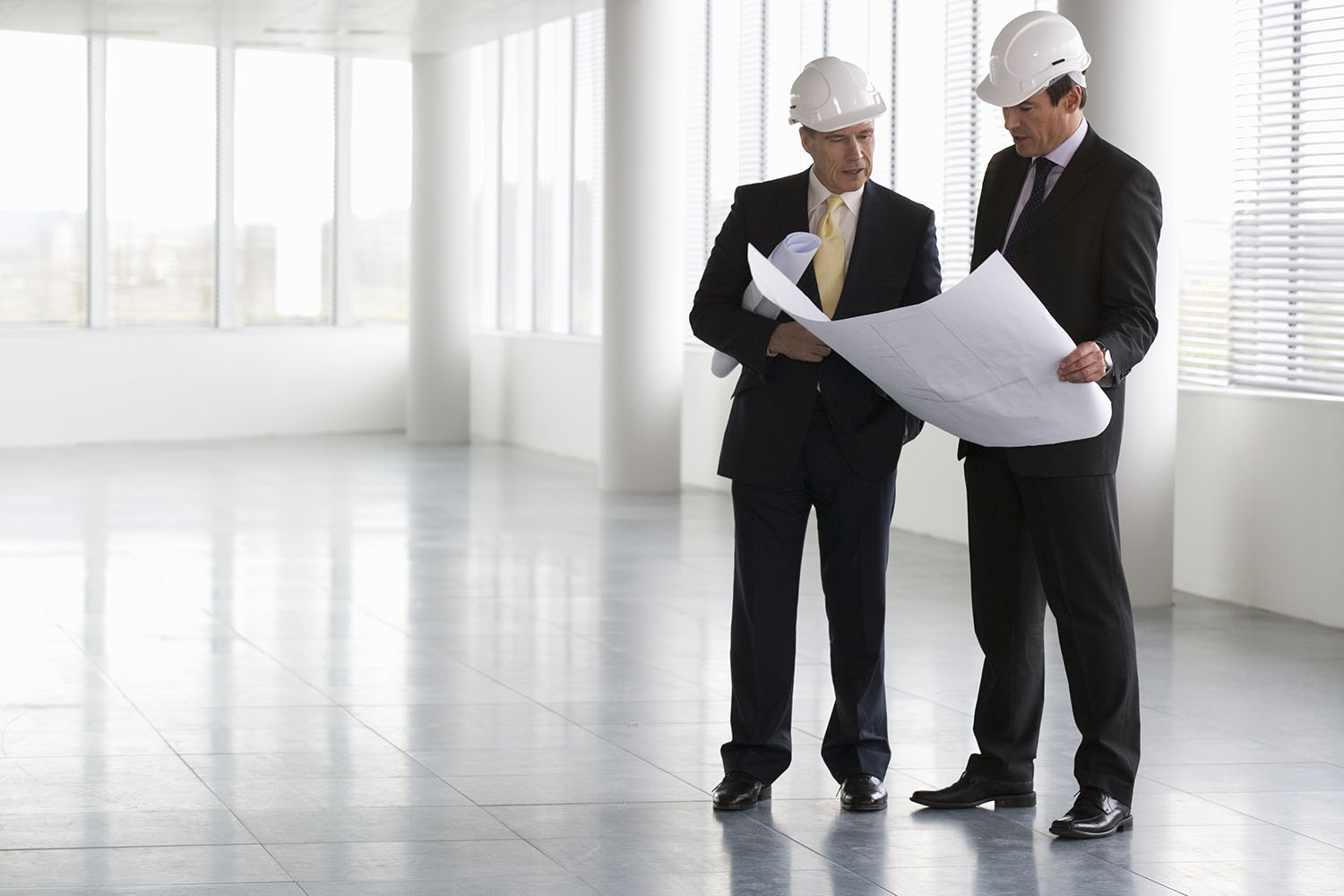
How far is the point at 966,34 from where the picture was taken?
459 inches

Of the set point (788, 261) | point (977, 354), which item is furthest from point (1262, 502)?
point (977, 354)

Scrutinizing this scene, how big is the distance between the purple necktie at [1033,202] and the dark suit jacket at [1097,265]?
3 centimetres

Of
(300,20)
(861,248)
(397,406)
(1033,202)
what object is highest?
(300,20)

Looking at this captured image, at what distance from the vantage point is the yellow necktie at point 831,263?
4750mm

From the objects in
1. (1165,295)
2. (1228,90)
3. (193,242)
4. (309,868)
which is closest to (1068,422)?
(309,868)

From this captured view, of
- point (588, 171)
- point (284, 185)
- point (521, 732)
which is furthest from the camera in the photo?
point (284, 185)

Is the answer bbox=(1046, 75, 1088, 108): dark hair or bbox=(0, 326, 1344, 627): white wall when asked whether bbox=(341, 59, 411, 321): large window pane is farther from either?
bbox=(1046, 75, 1088, 108): dark hair

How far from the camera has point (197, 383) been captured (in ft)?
60.3

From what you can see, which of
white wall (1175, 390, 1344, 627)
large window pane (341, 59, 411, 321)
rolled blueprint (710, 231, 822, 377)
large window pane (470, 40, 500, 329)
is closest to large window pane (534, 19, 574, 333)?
large window pane (470, 40, 500, 329)

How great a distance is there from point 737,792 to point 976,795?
0.62 m

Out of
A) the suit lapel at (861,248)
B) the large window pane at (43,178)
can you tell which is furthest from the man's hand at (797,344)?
the large window pane at (43,178)

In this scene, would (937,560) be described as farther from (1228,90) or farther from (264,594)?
(264,594)

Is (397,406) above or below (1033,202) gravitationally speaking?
below

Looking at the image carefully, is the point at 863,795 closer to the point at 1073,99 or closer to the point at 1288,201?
the point at 1073,99
